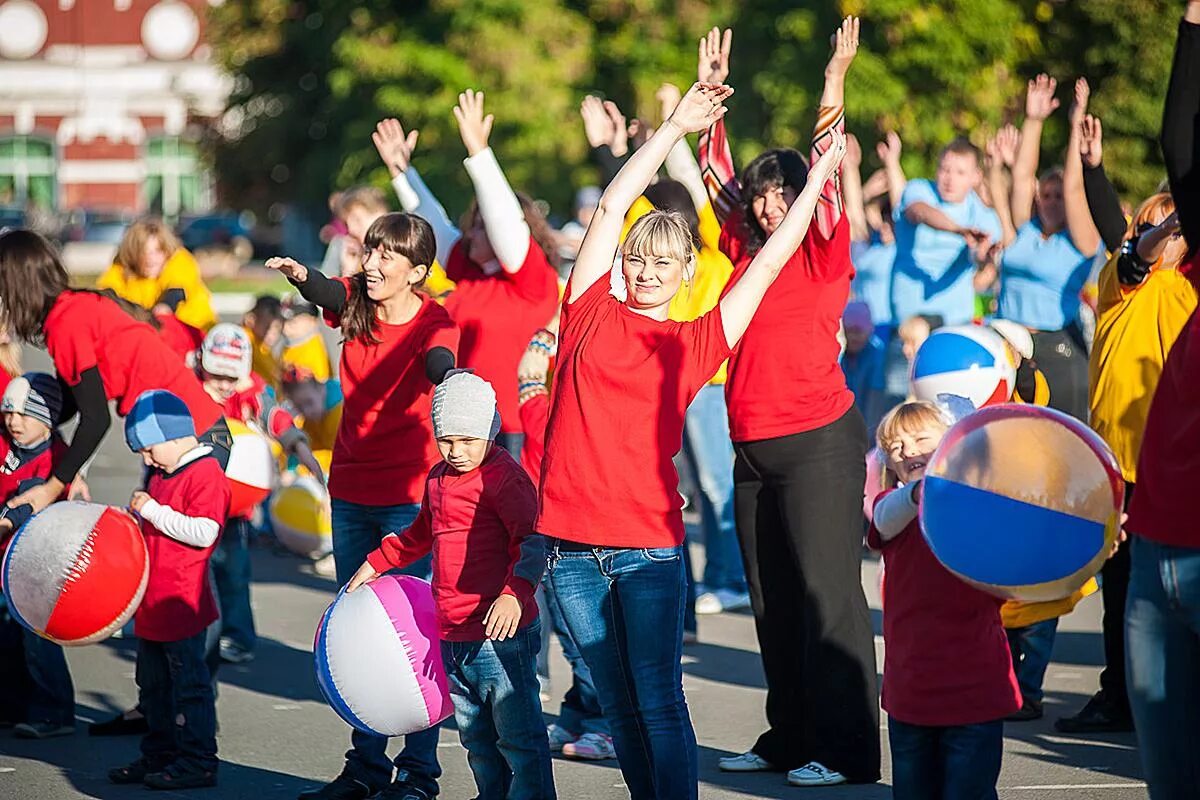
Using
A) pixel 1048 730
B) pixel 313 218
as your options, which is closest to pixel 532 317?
pixel 1048 730

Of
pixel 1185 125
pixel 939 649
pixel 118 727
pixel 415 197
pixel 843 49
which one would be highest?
pixel 843 49

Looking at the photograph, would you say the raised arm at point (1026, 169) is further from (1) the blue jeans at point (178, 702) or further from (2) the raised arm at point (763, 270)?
(1) the blue jeans at point (178, 702)

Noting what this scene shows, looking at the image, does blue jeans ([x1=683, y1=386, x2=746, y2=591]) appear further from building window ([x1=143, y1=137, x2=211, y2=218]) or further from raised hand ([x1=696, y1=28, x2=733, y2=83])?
building window ([x1=143, y1=137, x2=211, y2=218])

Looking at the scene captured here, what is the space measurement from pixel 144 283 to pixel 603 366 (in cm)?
622

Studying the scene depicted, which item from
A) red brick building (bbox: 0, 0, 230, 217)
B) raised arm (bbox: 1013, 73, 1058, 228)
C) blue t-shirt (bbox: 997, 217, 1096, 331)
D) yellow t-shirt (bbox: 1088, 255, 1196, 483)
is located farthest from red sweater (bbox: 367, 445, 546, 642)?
red brick building (bbox: 0, 0, 230, 217)

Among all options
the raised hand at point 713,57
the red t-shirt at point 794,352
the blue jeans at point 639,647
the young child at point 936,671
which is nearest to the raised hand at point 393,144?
the raised hand at point 713,57

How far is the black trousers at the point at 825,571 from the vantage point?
230 inches

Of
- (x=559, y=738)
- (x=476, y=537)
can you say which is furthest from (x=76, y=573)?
(x=559, y=738)

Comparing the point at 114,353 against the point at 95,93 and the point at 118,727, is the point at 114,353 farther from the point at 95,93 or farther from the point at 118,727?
the point at 95,93

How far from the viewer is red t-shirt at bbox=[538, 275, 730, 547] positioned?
4.75 meters

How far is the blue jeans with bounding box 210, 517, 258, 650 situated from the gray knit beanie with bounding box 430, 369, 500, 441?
2.93 meters

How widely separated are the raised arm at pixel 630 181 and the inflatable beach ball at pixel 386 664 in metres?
1.09

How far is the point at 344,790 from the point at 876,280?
235 inches

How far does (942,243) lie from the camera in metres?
9.87
